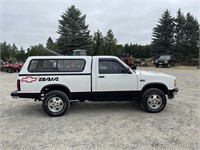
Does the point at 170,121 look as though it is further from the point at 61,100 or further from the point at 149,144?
the point at 61,100

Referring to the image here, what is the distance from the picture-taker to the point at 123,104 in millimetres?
7719

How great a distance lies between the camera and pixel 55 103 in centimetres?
628

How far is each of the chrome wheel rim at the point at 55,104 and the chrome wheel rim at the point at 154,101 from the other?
2.50 meters

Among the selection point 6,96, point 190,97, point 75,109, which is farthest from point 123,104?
point 6,96

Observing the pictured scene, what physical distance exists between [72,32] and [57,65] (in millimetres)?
32845

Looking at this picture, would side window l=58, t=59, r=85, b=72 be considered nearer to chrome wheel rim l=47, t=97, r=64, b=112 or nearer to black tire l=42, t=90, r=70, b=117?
black tire l=42, t=90, r=70, b=117

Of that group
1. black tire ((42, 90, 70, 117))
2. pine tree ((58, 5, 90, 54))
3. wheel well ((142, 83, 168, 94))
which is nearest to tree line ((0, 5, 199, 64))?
pine tree ((58, 5, 90, 54))

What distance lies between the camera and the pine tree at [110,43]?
1633 inches

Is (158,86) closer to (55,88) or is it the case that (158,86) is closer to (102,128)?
(102,128)

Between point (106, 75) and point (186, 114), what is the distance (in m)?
2.52

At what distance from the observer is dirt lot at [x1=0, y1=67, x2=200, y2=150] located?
4378 mm

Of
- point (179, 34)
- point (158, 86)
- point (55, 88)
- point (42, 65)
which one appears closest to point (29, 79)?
point (42, 65)

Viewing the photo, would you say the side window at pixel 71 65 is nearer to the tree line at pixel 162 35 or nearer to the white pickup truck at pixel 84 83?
the white pickup truck at pixel 84 83

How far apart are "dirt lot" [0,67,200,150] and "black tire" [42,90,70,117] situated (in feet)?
0.63
